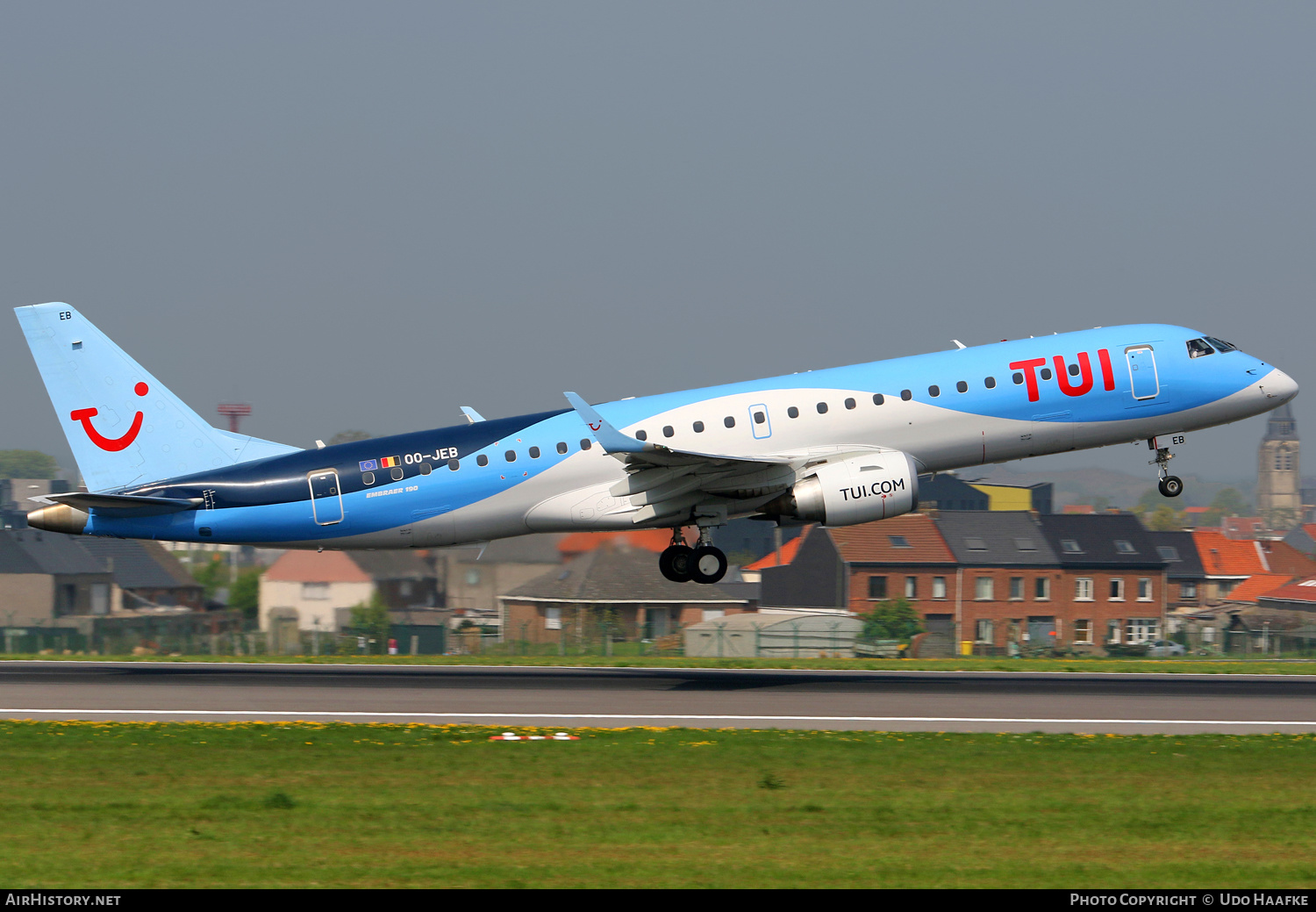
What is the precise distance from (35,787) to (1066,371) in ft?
84.9

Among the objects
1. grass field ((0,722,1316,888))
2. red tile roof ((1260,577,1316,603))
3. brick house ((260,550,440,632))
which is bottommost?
grass field ((0,722,1316,888))

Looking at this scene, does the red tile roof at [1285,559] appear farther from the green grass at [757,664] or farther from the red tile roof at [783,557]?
the green grass at [757,664]

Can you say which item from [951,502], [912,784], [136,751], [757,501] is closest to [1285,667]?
[757,501]

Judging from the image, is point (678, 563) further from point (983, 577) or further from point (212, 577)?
point (983, 577)

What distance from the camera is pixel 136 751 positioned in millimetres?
22281

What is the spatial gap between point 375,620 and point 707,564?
72.0 ft

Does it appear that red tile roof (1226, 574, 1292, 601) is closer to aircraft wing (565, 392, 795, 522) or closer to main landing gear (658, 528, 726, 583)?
main landing gear (658, 528, 726, 583)

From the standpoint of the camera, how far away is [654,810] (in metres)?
17.6

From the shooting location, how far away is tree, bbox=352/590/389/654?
49.3m

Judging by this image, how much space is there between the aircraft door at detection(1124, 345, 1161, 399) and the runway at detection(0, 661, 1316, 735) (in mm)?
7792

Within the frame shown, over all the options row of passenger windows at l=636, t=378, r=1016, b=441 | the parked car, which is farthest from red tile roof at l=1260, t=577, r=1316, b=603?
row of passenger windows at l=636, t=378, r=1016, b=441

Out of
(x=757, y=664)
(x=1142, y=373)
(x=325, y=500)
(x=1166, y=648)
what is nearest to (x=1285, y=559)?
(x=1166, y=648)

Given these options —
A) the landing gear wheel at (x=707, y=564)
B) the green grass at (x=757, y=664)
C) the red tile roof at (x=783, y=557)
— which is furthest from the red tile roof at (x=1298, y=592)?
the landing gear wheel at (x=707, y=564)
